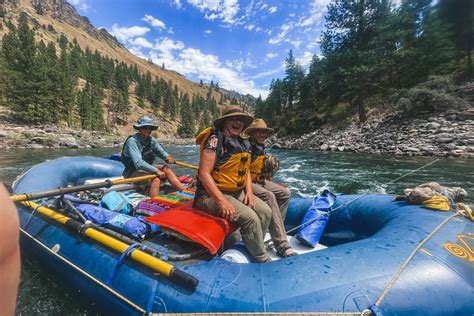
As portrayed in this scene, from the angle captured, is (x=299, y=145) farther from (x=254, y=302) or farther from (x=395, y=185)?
(x=254, y=302)

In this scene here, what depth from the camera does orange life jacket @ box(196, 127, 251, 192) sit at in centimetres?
323

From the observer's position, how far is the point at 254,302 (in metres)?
2.16

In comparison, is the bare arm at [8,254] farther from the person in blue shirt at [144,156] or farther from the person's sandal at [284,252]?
the person in blue shirt at [144,156]

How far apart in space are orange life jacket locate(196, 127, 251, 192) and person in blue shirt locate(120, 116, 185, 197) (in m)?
2.46

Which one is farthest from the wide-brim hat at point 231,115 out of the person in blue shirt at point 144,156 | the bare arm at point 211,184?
the person in blue shirt at point 144,156

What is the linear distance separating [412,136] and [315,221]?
56.6ft

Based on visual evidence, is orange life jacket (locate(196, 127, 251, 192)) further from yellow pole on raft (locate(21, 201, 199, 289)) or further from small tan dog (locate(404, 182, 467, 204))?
small tan dog (locate(404, 182, 467, 204))

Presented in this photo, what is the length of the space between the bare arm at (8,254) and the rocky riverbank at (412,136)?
18047 mm

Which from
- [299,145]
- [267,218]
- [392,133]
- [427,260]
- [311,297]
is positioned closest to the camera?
[311,297]

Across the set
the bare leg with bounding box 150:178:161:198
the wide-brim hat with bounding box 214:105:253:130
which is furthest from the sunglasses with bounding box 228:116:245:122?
the bare leg with bounding box 150:178:161:198

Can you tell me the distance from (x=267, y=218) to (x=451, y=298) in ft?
6.43

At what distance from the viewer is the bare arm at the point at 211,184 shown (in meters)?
2.99

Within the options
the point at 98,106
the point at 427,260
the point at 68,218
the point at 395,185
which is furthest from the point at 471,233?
the point at 98,106

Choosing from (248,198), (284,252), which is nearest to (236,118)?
(248,198)
